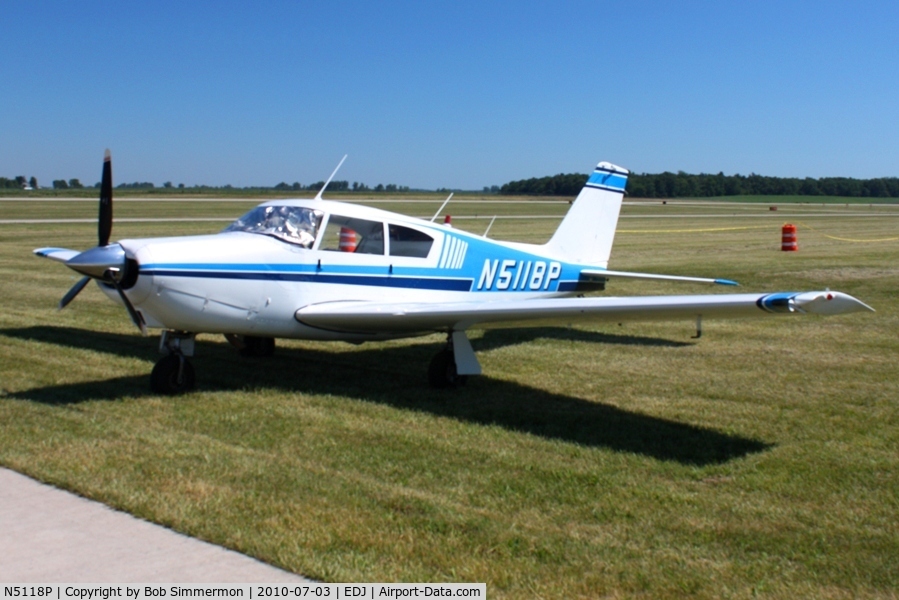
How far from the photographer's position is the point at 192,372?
8.34 m

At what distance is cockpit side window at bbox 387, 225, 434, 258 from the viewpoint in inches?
365

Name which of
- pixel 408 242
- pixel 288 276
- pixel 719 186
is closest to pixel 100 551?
pixel 288 276

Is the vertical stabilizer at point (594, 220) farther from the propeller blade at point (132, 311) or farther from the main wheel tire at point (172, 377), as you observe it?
the propeller blade at point (132, 311)

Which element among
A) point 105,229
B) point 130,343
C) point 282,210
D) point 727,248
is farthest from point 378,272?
point 727,248

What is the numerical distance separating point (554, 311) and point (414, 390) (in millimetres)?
1754

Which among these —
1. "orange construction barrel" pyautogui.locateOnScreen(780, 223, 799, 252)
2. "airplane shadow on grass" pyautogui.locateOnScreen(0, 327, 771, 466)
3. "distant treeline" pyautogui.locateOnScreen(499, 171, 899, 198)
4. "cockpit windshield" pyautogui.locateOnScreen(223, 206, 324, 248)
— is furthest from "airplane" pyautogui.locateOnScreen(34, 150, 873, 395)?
"distant treeline" pyautogui.locateOnScreen(499, 171, 899, 198)

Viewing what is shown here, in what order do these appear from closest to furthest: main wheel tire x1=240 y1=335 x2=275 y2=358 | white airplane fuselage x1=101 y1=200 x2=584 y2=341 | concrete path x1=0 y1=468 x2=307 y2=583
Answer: concrete path x1=0 y1=468 x2=307 y2=583
white airplane fuselage x1=101 y1=200 x2=584 y2=341
main wheel tire x1=240 y1=335 x2=275 y2=358

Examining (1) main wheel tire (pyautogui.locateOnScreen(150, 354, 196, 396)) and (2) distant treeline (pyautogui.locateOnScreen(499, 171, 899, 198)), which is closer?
(1) main wheel tire (pyautogui.locateOnScreen(150, 354, 196, 396))

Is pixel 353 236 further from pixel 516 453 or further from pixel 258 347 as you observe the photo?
pixel 516 453

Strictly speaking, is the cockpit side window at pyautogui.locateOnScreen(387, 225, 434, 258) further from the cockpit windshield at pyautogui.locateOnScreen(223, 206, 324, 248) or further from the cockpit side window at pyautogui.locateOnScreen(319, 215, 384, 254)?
the cockpit windshield at pyautogui.locateOnScreen(223, 206, 324, 248)

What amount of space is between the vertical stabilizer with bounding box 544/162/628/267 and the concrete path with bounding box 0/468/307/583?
766 cm

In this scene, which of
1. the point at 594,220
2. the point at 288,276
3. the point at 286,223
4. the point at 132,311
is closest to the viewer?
the point at 132,311

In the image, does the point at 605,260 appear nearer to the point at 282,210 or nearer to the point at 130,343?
the point at 282,210

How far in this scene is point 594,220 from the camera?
12.0m
